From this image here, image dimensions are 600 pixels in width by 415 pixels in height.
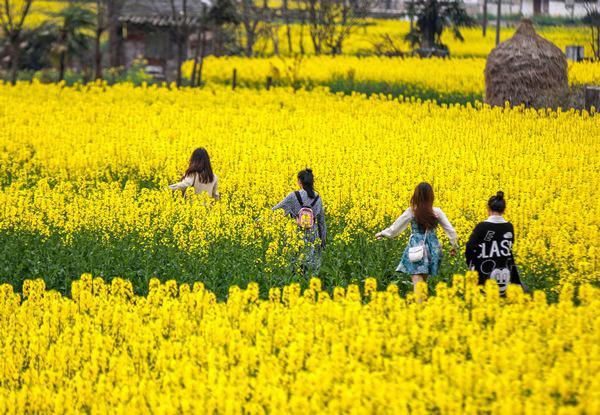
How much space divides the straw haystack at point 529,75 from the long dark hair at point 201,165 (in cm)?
1401

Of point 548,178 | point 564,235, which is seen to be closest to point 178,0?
point 548,178

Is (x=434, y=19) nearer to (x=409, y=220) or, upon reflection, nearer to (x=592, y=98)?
(x=592, y=98)

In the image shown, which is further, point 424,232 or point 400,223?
point 400,223

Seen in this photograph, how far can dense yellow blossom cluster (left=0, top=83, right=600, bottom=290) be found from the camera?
12.5 m

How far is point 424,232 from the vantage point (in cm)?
1034

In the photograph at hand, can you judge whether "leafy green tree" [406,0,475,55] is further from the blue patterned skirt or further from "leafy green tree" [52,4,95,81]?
the blue patterned skirt

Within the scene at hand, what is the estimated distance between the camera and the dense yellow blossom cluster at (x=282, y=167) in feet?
41.1

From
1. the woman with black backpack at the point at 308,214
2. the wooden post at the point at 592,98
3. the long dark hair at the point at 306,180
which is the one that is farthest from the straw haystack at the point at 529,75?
the long dark hair at the point at 306,180

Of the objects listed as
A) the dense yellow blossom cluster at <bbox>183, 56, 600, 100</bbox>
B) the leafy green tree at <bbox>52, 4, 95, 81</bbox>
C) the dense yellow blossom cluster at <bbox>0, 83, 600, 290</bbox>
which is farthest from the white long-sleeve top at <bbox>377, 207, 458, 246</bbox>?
the leafy green tree at <bbox>52, 4, 95, 81</bbox>

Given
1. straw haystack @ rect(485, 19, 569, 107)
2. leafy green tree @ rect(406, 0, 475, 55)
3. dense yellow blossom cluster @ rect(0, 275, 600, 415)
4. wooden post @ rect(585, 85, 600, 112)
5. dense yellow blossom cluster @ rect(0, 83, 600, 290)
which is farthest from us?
leafy green tree @ rect(406, 0, 475, 55)

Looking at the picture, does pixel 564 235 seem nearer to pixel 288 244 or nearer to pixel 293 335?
pixel 288 244

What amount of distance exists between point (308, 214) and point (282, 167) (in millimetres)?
5497

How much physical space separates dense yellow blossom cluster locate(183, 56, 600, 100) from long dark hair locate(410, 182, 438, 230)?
19.6 m

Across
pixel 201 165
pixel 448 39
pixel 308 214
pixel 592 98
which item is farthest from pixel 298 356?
pixel 448 39
